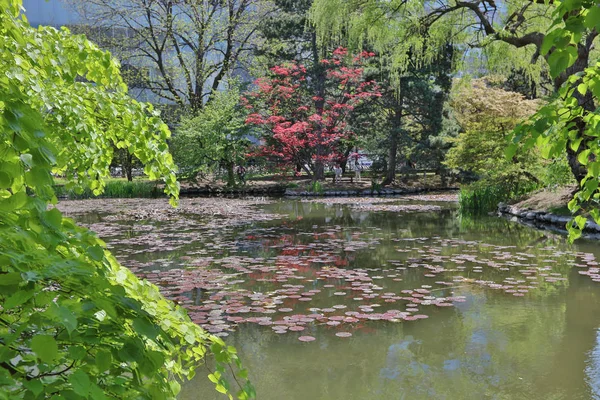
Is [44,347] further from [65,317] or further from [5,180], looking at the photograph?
[5,180]

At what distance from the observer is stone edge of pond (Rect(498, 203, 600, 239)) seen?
29.7 feet

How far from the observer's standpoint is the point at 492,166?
1283 centimetres

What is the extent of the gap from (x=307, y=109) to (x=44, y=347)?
21.1 m

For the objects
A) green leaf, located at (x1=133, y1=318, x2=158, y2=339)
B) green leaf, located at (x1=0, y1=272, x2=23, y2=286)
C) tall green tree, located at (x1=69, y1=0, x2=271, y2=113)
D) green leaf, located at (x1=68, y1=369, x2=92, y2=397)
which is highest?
tall green tree, located at (x1=69, y1=0, x2=271, y2=113)

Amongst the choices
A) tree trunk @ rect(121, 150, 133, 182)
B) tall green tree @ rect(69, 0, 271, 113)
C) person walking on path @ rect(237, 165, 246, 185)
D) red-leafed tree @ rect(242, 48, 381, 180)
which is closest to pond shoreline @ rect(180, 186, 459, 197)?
person walking on path @ rect(237, 165, 246, 185)

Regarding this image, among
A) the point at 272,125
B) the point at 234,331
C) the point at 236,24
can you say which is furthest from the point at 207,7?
the point at 234,331

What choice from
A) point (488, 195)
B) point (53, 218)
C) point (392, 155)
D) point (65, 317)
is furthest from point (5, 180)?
point (392, 155)

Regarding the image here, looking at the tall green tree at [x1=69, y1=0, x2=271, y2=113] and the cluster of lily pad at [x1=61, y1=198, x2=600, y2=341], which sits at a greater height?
the tall green tree at [x1=69, y1=0, x2=271, y2=113]

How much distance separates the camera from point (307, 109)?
70.7 ft

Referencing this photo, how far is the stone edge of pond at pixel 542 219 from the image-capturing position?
9.04 meters

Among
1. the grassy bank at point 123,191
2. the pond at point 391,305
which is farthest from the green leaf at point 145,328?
the grassy bank at point 123,191

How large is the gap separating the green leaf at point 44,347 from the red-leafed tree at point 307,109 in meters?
19.4

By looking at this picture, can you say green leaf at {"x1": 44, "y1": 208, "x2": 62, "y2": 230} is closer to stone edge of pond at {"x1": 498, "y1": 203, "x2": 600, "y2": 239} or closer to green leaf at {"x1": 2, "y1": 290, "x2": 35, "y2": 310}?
green leaf at {"x1": 2, "y1": 290, "x2": 35, "y2": 310}

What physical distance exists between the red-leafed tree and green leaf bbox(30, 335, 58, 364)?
19401 millimetres
